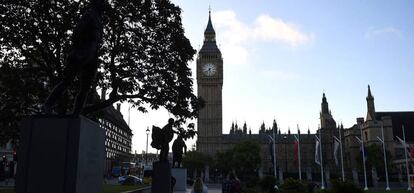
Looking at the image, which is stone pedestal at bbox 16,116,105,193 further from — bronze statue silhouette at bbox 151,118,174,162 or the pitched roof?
the pitched roof

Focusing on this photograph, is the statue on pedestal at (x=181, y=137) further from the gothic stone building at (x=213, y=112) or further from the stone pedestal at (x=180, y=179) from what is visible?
the gothic stone building at (x=213, y=112)

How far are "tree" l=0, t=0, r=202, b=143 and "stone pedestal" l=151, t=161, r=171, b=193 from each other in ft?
16.8

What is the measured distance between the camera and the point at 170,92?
24797mm

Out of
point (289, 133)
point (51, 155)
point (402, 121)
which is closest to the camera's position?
point (51, 155)

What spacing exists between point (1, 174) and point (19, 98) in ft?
61.5

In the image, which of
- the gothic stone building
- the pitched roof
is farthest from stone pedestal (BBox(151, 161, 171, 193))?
the gothic stone building

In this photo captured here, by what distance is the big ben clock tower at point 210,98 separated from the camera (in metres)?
148

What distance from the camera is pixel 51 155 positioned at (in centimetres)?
813

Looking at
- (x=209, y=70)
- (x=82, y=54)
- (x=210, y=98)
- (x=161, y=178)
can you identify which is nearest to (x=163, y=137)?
(x=161, y=178)

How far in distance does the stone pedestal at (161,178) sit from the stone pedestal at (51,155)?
36.1 feet

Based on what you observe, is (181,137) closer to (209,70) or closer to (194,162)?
(194,162)

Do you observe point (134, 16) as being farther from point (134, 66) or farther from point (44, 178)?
point (44, 178)

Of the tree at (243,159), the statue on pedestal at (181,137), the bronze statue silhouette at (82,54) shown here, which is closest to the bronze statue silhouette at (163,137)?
the statue on pedestal at (181,137)

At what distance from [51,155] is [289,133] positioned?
17404 cm
